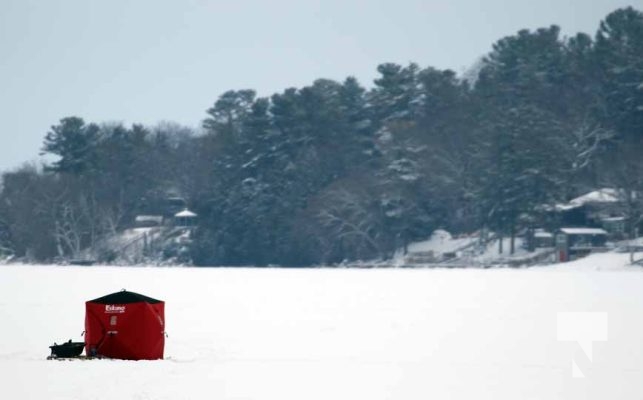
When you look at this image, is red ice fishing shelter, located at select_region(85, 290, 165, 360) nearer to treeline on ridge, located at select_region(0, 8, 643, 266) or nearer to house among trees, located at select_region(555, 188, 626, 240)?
treeline on ridge, located at select_region(0, 8, 643, 266)

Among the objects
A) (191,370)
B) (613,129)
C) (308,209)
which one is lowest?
(191,370)

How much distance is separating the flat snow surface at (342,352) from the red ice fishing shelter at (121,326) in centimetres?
66

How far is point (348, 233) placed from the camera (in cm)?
10956

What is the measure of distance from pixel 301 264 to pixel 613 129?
30370 millimetres

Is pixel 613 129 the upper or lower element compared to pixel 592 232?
upper

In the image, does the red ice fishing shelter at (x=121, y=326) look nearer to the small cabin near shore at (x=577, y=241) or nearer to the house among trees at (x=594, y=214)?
the small cabin near shore at (x=577, y=241)

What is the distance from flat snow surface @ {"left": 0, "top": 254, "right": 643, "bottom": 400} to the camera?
1900 cm

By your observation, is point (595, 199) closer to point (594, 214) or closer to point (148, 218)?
point (594, 214)

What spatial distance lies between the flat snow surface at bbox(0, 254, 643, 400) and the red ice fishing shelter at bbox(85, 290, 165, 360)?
2.17 feet

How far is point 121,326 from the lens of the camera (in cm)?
2172

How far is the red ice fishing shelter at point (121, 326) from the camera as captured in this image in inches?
854

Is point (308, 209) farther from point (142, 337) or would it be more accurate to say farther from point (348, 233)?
point (142, 337)

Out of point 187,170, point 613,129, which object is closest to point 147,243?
point 187,170

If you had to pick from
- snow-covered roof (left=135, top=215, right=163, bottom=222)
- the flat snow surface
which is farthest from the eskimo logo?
snow-covered roof (left=135, top=215, right=163, bottom=222)
